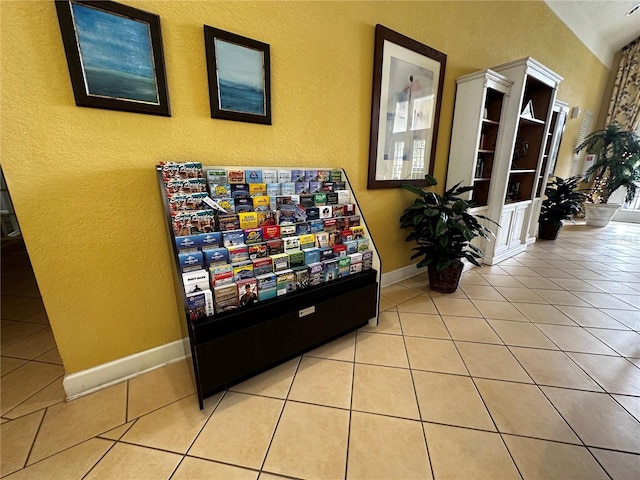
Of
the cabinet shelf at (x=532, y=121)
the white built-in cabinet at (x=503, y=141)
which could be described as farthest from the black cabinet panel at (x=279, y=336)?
the cabinet shelf at (x=532, y=121)

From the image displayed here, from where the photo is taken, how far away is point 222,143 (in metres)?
1.47

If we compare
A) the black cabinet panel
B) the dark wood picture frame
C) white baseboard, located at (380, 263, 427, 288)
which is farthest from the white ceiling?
the black cabinet panel

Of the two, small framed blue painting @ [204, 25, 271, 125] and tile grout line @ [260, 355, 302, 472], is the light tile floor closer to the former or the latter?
tile grout line @ [260, 355, 302, 472]

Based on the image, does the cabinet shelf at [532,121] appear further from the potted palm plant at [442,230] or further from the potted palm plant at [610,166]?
the potted palm plant at [610,166]

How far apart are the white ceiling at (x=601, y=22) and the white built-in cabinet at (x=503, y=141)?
5.20 ft

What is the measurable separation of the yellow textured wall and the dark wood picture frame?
10 cm

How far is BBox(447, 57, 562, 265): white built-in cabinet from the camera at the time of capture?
2.50 meters

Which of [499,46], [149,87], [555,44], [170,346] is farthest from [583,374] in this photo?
[555,44]

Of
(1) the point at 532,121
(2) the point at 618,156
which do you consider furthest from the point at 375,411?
(2) the point at 618,156

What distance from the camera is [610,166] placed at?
476 centimetres

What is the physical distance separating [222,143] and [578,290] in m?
3.43

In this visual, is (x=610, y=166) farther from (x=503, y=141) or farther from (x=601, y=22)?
(x=503, y=141)

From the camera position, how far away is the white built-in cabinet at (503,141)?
98.6 inches

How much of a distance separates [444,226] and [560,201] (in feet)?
11.9
